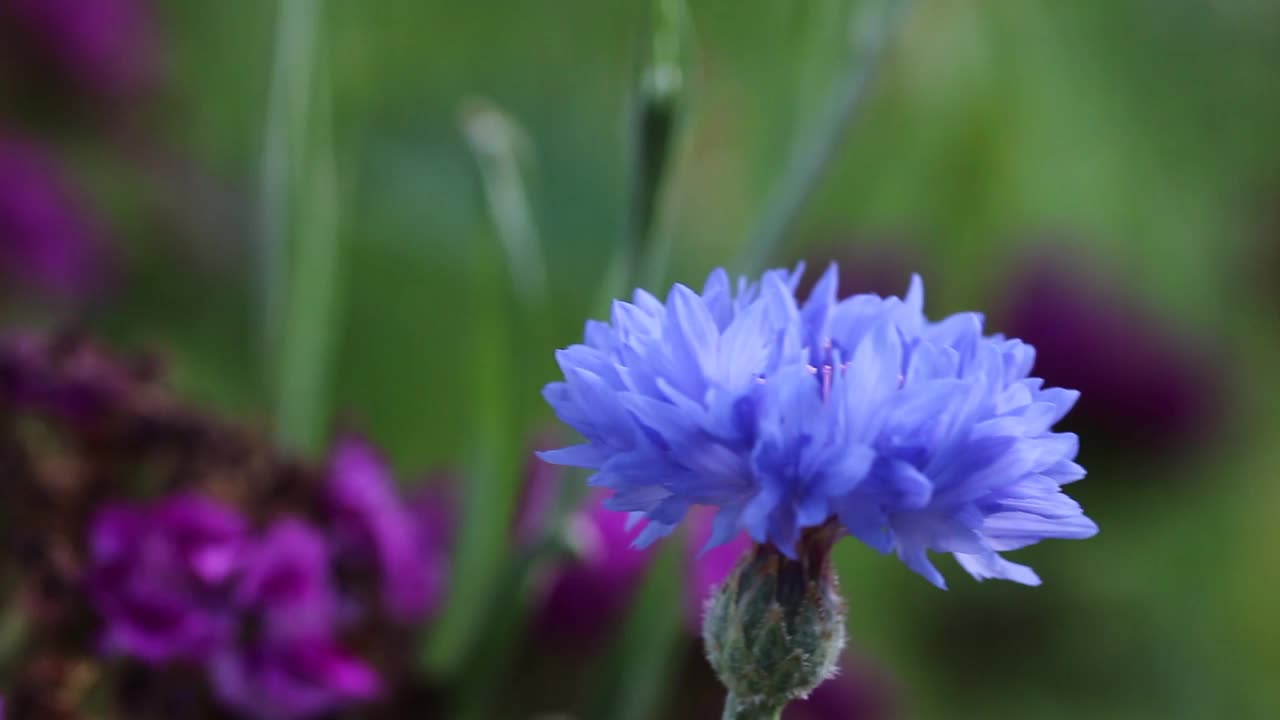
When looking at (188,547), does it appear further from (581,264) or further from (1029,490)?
(581,264)

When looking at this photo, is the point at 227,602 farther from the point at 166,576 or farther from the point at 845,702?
the point at 845,702

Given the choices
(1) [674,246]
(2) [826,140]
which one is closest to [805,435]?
(2) [826,140]

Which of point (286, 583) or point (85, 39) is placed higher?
point (85, 39)

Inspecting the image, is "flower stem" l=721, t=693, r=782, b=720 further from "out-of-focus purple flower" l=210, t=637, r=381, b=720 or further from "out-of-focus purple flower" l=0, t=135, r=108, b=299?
"out-of-focus purple flower" l=0, t=135, r=108, b=299

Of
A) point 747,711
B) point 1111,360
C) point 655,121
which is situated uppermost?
point 1111,360

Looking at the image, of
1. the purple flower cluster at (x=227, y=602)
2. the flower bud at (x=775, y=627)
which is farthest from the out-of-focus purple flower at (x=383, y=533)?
the flower bud at (x=775, y=627)

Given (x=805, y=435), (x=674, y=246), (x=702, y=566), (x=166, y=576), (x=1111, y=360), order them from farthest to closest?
(x=674, y=246), (x=1111, y=360), (x=702, y=566), (x=166, y=576), (x=805, y=435)

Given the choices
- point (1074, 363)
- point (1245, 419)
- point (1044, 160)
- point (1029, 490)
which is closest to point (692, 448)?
point (1029, 490)

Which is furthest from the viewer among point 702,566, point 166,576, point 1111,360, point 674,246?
point 674,246
